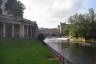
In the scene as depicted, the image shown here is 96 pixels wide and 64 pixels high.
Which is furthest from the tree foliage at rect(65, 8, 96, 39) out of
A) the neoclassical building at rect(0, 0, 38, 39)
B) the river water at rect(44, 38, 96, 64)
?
the river water at rect(44, 38, 96, 64)

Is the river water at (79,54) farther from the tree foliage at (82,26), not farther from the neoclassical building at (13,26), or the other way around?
the tree foliage at (82,26)

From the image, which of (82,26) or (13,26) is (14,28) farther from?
(82,26)

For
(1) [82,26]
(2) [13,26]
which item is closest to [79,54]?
(2) [13,26]

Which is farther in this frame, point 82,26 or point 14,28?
point 82,26

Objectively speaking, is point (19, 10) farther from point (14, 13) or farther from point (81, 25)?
point (81, 25)

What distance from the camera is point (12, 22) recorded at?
58562 millimetres

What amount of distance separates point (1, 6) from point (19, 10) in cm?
1094

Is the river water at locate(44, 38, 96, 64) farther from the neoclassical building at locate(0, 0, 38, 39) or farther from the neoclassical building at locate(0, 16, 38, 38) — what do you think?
the neoclassical building at locate(0, 0, 38, 39)

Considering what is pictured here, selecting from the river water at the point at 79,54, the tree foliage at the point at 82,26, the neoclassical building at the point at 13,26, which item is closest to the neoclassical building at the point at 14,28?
the neoclassical building at the point at 13,26

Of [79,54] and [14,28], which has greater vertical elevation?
[14,28]

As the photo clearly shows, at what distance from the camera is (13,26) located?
196 feet

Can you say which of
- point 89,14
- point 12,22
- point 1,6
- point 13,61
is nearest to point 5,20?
point 12,22

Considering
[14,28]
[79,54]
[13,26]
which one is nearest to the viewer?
[79,54]

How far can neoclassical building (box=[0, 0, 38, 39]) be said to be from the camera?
54062mm
